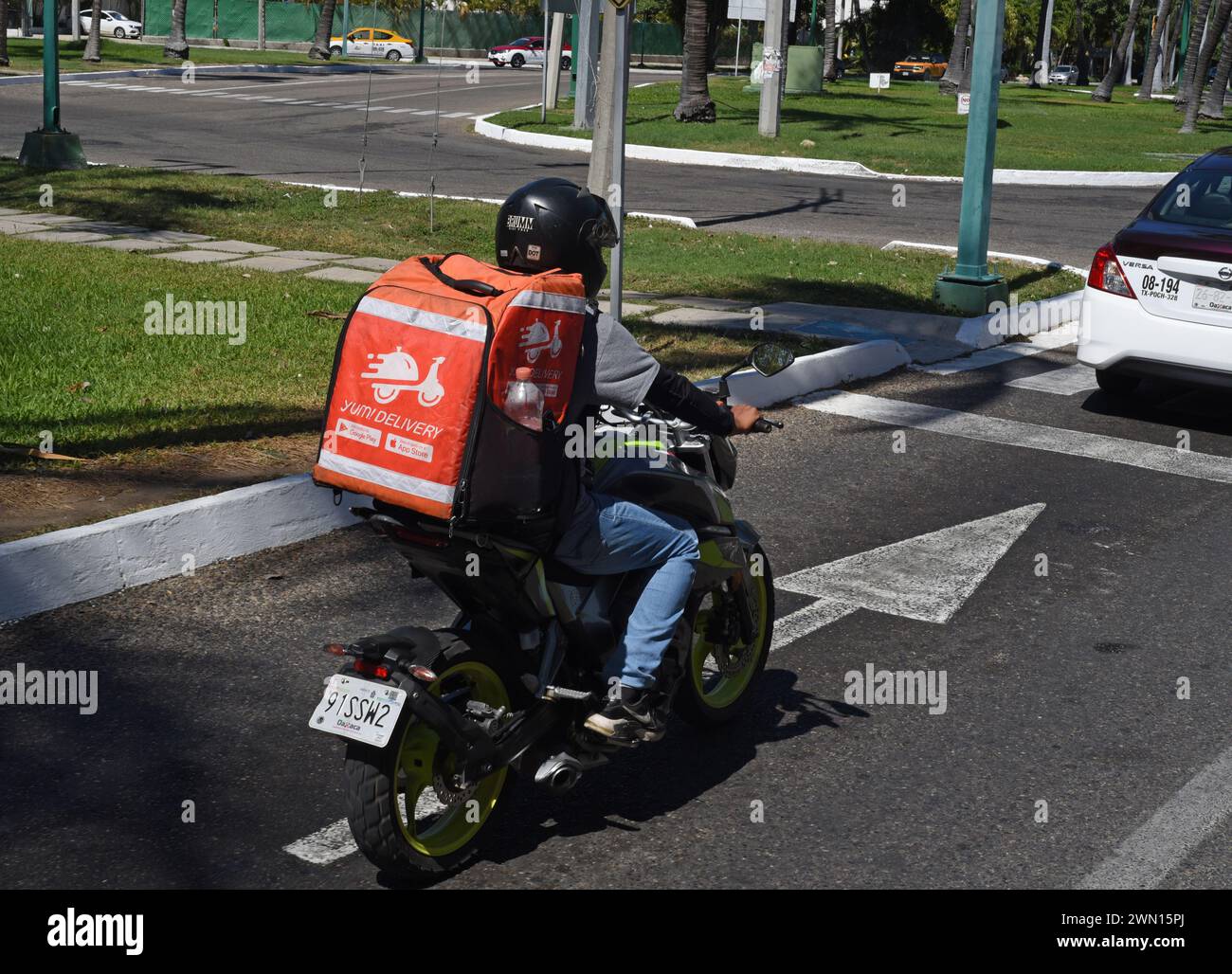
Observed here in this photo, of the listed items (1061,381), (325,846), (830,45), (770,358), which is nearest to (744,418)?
(770,358)

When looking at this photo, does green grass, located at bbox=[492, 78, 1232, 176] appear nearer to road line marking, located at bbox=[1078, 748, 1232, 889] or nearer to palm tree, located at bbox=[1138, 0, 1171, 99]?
palm tree, located at bbox=[1138, 0, 1171, 99]

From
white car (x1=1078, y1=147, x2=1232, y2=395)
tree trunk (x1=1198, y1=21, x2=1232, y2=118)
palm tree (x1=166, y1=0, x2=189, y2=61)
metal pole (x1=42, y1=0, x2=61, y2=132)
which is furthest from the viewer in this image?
palm tree (x1=166, y1=0, x2=189, y2=61)

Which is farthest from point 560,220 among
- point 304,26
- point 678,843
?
point 304,26

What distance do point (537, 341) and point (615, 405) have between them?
0.44 m

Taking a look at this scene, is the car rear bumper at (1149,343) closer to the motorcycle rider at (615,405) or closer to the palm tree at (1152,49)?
the motorcycle rider at (615,405)

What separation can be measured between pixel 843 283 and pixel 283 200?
20.5 feet

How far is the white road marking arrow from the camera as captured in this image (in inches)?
243

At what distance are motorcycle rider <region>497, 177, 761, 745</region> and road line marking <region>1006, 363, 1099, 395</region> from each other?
693 centimetres

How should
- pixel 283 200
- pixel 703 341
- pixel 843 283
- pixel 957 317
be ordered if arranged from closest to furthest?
pixel 703 341, pixel 957 317, pixel 843 283, pixel 283 200

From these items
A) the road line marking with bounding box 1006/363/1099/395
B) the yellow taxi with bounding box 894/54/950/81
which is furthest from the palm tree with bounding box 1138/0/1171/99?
the road line marking with bounding box 1006/363/1099/395

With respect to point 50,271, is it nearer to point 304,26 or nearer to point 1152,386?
point 1152,386

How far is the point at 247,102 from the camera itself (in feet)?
105

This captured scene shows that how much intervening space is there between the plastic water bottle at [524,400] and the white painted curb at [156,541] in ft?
8.41
